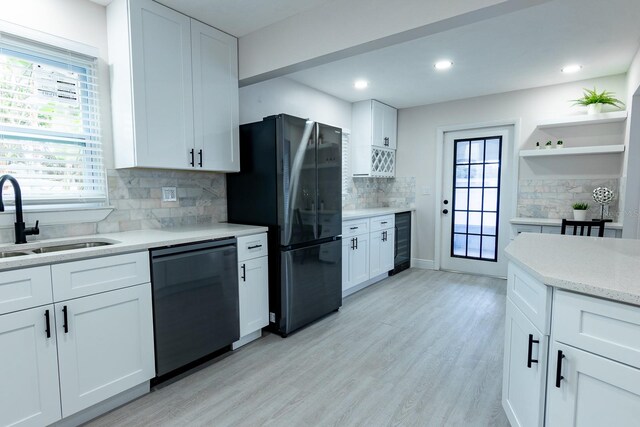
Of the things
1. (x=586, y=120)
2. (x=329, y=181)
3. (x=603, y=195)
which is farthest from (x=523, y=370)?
(x=586, y=120)

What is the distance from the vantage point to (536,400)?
1284mm

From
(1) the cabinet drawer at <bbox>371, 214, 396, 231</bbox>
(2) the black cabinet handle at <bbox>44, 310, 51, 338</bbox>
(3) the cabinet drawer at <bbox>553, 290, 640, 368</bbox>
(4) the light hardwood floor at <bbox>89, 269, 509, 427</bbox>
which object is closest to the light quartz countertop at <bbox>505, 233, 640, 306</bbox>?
(3) the cabinet drawer at <bbox>553, 290, 640, 368</bbox>

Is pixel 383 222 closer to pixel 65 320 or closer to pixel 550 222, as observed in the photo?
pixel 550 222

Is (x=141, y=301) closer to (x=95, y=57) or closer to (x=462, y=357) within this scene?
(x=95, y=57)

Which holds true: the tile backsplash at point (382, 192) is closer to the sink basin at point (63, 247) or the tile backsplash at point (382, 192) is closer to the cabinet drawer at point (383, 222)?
the cabinet drawer at point (383, 222)

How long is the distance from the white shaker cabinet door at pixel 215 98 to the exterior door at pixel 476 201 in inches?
126

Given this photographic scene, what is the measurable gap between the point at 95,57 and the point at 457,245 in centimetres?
460

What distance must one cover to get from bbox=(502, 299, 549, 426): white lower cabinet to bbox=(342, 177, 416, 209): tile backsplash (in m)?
3.15

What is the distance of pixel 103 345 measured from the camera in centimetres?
176

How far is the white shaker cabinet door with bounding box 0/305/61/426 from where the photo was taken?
146 cm

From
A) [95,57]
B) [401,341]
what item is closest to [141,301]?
[95,57]

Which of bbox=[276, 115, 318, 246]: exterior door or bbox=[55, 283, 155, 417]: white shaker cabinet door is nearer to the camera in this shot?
bbox=[55, 283, 155, 417]: white shaker cabinet door

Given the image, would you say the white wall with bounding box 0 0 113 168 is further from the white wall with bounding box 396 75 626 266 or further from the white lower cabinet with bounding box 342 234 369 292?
the white wall with bounding box 396 75 626 266

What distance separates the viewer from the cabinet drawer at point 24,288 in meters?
1.45
